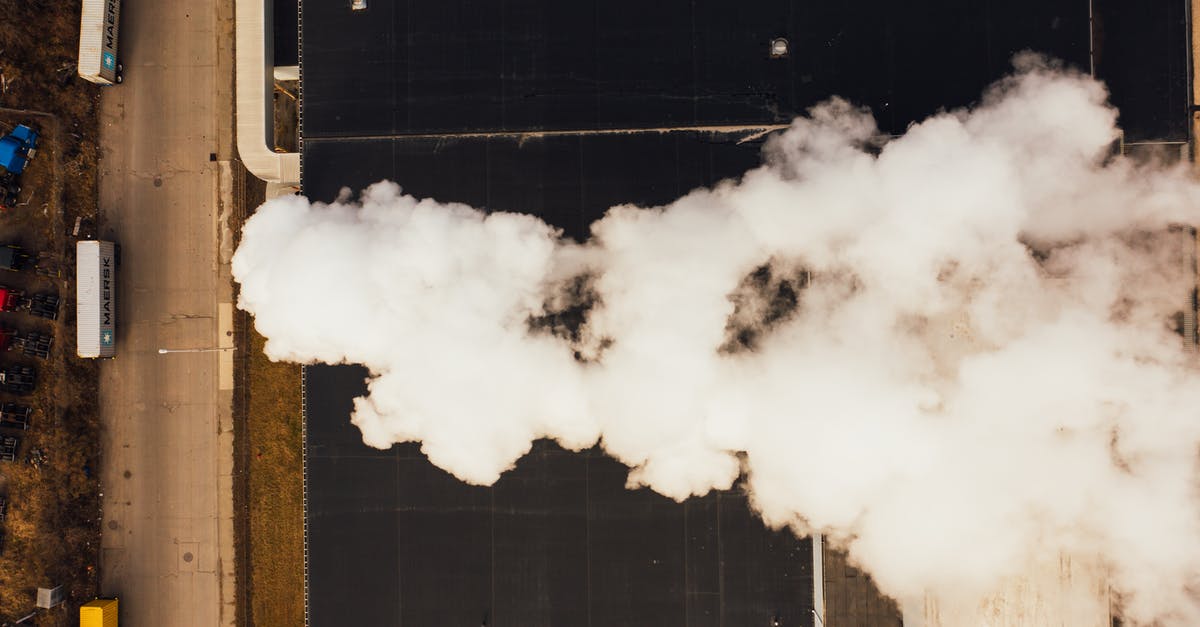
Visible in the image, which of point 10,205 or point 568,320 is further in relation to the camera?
point 10,205

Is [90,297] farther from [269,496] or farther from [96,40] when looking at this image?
[269,496]

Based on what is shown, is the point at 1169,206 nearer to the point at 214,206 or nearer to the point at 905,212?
the point at 905,212

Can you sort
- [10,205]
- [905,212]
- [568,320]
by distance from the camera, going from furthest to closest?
[10,205] < [568,320] < [905,212]

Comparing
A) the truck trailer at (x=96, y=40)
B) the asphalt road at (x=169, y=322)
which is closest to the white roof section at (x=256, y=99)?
the asphalt road at (x=169, y=322)

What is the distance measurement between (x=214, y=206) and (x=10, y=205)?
191 inches

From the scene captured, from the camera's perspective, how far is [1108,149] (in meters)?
11.8

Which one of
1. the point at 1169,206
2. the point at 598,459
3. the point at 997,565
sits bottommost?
the point at 997,565

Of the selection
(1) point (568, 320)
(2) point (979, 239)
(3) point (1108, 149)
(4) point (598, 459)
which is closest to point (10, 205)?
(1) point (568, 320)

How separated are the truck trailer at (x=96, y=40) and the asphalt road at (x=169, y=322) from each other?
1.44ft

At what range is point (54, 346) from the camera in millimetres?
13914

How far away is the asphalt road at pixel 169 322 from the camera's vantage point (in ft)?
46.5

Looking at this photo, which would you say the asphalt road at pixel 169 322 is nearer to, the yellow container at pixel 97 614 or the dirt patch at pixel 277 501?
the yellow container at pixel 97 614

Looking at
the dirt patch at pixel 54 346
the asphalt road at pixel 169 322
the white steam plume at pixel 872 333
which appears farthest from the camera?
the asphalt road at pixel 169 322

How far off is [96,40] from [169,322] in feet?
23.4
